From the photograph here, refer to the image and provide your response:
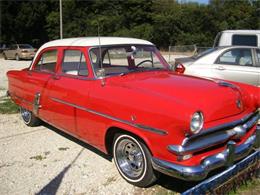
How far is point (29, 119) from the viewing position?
7.18 metres

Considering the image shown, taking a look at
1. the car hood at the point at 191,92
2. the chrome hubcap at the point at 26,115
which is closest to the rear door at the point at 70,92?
the car hood at the point at 191,92

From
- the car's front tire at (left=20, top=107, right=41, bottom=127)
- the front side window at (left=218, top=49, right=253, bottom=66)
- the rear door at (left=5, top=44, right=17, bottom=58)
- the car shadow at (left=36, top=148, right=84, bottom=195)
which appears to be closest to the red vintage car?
the car shadow at (left=36, top=148, right=84, bottom=195)

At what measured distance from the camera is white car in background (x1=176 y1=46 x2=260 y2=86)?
8.36m

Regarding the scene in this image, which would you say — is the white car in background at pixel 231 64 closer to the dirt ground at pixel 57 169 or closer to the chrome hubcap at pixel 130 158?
the dirt ground at pixel 57 169

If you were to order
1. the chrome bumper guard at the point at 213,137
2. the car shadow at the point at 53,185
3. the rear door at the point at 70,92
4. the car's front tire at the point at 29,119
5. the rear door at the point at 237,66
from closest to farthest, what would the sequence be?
1. the chrome bumper guard at the point at 213,137
2. the car shadow at the point at 53,185
3. the rear door at the point at 70,92
4. the car's front tire at the point at 29,119
5. the rear door at the point at 237,66

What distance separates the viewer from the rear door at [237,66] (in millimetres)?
8336

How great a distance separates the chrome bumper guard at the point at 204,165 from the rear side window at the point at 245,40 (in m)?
7.05

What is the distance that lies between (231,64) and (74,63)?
4.56 m

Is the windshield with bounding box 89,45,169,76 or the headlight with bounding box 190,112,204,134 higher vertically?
the windshield with bounding box 89,45,169,76

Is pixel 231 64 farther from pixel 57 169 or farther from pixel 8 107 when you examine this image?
pixel 8 107

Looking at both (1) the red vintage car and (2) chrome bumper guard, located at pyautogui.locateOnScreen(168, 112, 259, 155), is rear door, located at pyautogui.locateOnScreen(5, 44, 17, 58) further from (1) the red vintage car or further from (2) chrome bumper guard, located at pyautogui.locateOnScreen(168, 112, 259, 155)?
(2) chrome bumper guard, located at pyautogui.locateOnScreen(168, 112, 259, 155)

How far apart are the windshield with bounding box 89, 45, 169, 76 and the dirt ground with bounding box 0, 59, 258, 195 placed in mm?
1390

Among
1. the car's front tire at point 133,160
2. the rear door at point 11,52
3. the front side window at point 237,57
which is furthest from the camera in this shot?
the rear door at point 11,52

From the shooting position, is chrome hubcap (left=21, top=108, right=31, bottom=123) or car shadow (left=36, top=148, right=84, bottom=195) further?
chrome hubcap (left=21, top=108, right=31, bottom=123)
